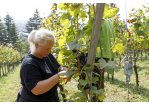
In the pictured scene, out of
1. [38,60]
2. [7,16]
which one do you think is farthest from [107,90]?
[7,16]

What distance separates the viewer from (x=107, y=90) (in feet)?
13.7

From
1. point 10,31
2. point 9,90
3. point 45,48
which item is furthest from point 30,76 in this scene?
point 10,31

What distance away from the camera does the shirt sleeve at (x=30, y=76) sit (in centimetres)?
121

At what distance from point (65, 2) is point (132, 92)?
3.73 m

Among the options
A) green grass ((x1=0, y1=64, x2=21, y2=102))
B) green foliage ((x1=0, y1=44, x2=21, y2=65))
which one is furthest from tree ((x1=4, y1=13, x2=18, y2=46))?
green grass ((x1=0, y1=64, x2=21, y2=102))

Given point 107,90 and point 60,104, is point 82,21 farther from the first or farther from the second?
point 107,90

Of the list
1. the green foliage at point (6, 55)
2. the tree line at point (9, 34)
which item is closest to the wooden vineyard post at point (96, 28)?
the green foliage at point (6, 55)

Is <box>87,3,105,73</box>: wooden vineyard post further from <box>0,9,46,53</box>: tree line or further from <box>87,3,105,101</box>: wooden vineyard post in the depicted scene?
<box>0,9,46,53</box>: tree line

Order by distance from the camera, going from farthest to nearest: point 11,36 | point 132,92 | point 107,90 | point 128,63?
1. point 11,36
2. point 107,90
3. point 132,92
4. point 128,63

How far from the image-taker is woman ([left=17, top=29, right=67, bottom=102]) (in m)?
1.20

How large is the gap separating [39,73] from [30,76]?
0.11 m

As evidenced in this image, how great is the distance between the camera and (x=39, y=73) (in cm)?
133

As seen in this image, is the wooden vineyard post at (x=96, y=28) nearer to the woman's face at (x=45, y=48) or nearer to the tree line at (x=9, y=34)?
the woman's face at (x=45, y=48)

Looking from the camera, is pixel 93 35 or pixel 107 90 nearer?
pixel 93 35
